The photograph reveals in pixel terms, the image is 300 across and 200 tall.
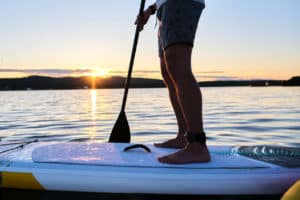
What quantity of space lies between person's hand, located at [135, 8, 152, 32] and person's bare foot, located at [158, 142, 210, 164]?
5.01ft

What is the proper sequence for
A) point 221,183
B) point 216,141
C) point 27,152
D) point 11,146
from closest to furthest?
point 221,183, point 27,152, point 11,146, point 216,141

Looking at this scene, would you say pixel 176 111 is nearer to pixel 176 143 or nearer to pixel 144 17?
pixel 176 143

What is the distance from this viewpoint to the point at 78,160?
129 inches

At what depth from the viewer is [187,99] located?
318cm

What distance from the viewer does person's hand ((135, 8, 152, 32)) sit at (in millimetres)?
4173

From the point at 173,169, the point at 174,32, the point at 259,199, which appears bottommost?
the point at 259,199

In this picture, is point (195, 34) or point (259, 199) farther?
point (195, 34)

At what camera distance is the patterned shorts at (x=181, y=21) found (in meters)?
3.21

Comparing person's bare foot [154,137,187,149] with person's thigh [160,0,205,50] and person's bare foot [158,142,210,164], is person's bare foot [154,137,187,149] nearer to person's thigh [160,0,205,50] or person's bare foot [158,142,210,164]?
person's bare foot [158,142,210,164]

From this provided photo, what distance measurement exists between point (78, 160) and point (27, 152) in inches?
24.1

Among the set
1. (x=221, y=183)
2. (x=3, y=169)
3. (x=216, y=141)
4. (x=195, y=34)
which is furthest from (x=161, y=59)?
(x=216, y=141)

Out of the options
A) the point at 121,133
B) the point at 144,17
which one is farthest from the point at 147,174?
the point at 121,133

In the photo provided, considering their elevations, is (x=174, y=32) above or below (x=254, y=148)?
A: above

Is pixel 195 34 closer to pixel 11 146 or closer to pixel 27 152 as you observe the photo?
pixel 27 152
